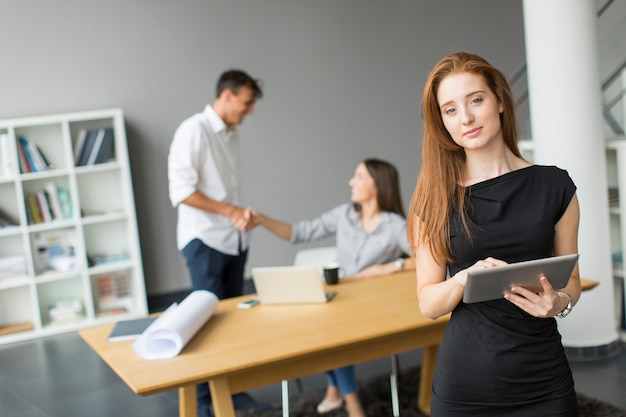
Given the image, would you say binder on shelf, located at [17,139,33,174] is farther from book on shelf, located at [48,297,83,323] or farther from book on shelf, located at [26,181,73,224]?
book on shelf, located at [48,297,83,323]

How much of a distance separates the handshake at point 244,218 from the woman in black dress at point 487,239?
2.41 meters

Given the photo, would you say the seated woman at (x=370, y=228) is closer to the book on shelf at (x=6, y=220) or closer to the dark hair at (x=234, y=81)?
the dark hair at (x=234, y=81)

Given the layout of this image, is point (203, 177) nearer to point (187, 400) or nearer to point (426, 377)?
point (187, 400)

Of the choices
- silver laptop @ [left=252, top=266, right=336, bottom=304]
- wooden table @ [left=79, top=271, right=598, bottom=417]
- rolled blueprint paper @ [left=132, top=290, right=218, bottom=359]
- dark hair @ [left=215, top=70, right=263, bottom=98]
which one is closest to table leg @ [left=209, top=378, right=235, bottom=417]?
wooden table @ [left=79, top=271, right=598, bottom=417]

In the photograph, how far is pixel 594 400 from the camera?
13.4ft

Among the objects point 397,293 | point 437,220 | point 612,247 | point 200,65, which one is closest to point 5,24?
point 200,65

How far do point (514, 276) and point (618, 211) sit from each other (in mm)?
3316

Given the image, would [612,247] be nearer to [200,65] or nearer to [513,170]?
[513,170]

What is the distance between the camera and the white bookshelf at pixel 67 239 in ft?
21.3

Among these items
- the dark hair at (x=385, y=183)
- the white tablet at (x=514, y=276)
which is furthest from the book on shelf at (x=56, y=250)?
the white tablet at (x=514, y=276)

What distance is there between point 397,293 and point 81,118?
12.5ft

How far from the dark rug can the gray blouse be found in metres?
0.68

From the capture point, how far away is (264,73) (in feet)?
24.5

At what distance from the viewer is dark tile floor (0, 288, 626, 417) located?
4.50 metres
